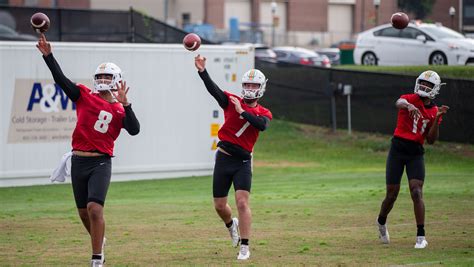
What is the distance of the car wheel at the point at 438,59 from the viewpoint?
34659mm

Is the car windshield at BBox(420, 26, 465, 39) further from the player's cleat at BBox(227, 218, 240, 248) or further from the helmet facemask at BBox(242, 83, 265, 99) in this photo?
the helmet facemask at BBox(242, 83, 265, 99)

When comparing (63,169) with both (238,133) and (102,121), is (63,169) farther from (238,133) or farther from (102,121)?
(238,133)

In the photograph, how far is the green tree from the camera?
61.5 metres

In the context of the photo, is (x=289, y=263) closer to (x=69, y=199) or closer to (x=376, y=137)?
(x=69, y=199)

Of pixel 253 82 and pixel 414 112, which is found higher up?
pixel 253 82

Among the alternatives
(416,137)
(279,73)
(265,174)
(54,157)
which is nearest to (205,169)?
(265,174)

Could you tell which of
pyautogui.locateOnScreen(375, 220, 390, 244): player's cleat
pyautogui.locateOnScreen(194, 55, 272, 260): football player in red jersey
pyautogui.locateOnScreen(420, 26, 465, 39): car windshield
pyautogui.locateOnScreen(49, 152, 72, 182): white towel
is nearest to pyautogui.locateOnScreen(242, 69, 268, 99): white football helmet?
pyautogui.locateOnScreen(194, 55, 272, 260): football player in red jersey

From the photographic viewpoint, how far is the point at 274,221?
16.9 meters

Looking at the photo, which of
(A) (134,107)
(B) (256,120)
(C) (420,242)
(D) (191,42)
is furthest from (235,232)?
(A) (134,107)

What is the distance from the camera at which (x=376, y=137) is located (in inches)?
1272

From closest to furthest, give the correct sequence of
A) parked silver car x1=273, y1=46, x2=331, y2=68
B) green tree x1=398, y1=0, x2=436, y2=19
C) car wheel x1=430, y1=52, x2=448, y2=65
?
car wheel x1=430, y1=52, x2=448, y2=65
parked silver car x1=273, y1=46, x2=331, y2=68
green tree x1=398, y1=0, x2=436, y2=19

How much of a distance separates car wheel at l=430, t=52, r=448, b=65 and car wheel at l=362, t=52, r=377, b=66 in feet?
10.7

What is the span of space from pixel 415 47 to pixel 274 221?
791 inches

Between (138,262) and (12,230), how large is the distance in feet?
13.3
